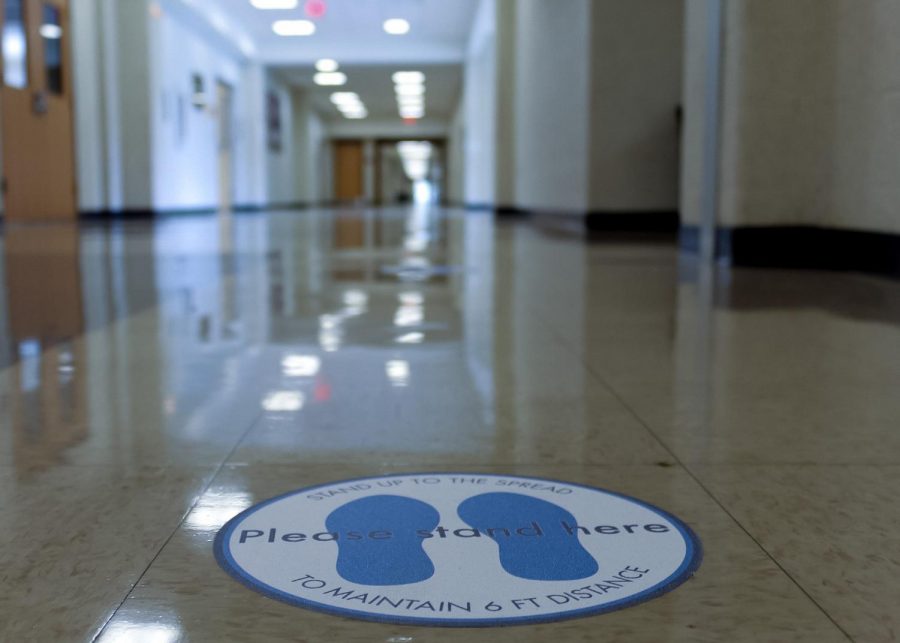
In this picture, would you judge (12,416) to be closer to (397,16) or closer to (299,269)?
(299,269)

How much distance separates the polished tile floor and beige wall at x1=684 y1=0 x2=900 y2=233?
122 cm

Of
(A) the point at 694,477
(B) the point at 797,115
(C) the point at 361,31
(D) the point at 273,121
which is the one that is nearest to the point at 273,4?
(C) the point at 361,31

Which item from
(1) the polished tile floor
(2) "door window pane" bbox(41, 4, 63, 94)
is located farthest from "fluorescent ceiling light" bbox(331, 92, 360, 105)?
(1) the polished tile floor

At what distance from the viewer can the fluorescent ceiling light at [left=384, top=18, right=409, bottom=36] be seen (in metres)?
22.7

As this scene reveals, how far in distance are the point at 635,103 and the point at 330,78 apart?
21.1 metres

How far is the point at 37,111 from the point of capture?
14602 millimetres

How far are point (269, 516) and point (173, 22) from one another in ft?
63.1

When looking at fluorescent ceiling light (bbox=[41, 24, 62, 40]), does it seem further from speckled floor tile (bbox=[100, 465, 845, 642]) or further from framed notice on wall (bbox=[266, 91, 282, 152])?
speckled floor tile (bbox=[100, 465, 845, 642])

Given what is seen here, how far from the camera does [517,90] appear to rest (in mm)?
17844

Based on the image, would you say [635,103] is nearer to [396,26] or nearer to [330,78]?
[396,26]

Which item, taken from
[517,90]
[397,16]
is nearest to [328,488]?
[517,90]

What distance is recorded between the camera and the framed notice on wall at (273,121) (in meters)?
28.6

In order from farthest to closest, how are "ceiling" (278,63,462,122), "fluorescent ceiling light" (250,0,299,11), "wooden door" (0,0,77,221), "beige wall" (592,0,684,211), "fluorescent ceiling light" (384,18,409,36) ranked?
"ceiling" (278,63,462,122) < "fluorescent ceiling light" (384,18,409,36) < "fluorescent ceiling light" (250,0,299,11) < "wooden door" (0,0,77,221) < "beige wall" (592,0,684,211)

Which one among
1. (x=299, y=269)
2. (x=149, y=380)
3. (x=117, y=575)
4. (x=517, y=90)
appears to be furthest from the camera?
(x=517, y=90)
